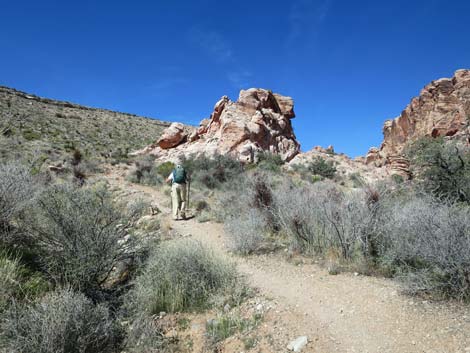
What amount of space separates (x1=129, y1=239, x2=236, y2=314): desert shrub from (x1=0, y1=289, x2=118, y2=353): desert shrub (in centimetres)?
54

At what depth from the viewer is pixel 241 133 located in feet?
64.2

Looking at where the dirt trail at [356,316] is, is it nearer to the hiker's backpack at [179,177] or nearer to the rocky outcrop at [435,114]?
the hiker's backpack at [179,177]

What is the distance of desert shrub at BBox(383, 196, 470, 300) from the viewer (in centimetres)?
313

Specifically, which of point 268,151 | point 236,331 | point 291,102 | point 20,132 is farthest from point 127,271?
point 291,102

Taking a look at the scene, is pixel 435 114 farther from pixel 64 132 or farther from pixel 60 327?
pixel 64 132

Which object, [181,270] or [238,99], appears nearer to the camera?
[181,270]

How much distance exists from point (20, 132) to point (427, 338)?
86.6ft

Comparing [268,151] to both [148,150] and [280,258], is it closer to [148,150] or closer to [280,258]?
[148,150]

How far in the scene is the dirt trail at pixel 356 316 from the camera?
2.67 metres

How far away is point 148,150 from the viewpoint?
2358 cm

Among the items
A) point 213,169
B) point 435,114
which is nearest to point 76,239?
point 213,169

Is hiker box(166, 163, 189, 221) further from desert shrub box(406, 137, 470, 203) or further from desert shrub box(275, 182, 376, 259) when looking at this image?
desert shrub box(406, 137, 470, 203)

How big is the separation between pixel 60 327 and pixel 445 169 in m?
8.49

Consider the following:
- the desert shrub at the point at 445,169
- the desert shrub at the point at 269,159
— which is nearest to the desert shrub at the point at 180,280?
the desert shrub at the point at 445,169
